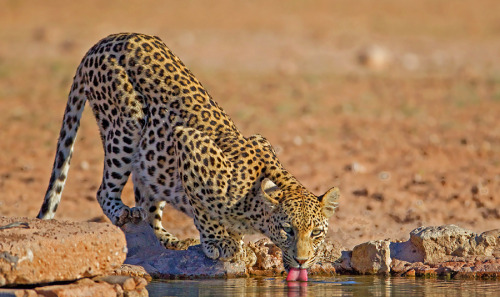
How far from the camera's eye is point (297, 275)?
7961mm

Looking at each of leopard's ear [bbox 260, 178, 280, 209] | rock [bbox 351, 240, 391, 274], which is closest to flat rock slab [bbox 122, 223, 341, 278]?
rock [bbox 351, 240, 391, 274]

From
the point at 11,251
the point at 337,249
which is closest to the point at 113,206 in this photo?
the point at 337,249

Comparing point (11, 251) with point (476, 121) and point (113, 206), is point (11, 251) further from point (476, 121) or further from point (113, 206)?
point (476, 121)

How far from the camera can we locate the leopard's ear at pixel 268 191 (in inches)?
319

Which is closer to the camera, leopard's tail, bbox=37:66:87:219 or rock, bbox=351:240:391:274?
rock, bbox=351:240:391:274

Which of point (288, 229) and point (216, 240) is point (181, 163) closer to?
point (216, 240)

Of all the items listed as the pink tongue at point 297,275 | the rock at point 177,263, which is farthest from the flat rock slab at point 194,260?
the pink tongue at point 297,275

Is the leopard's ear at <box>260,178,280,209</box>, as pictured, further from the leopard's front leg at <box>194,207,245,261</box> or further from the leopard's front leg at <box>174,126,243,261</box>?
the leopard's front leg at <box>194,207,245,261</box>

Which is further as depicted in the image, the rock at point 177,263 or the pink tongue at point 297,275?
the rock at point 177,263

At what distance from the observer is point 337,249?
350 inches

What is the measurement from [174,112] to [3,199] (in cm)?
385

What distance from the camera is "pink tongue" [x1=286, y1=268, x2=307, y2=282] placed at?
26.0 feet

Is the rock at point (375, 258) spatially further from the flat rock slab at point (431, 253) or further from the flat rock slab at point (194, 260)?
the flat rock slab at point (194, 260)

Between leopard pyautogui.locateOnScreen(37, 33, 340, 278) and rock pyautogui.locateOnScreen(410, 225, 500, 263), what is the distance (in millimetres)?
1092
